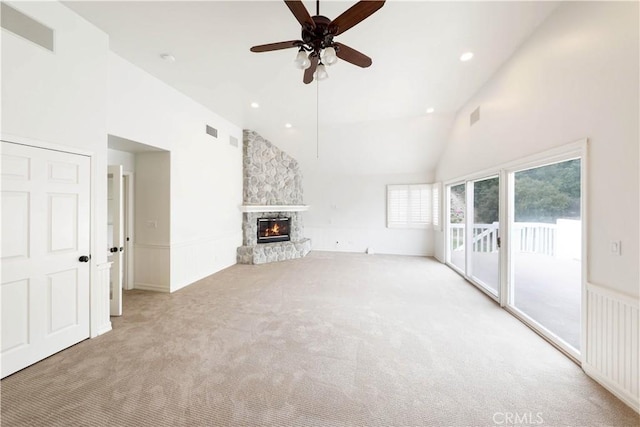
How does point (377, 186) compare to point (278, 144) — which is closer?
point (278, 144)

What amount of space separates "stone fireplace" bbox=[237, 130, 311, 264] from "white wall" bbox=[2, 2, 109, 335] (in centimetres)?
329

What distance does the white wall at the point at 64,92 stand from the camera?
208 centimetres

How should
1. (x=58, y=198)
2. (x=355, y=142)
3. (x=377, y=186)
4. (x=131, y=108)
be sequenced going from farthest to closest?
(x=377, y=186) → (x=355, y=142) → (x=131, y=108) → (x=58, y=198)

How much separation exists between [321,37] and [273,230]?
17.5ft

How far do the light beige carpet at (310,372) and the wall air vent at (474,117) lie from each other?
3071mm

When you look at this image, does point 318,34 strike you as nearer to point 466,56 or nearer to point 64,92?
point 466,56

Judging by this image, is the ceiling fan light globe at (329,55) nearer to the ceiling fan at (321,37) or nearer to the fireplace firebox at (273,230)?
the ceiling fan at (321,37)

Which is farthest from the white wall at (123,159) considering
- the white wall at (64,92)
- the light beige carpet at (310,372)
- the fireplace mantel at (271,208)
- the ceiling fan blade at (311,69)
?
the ceiling fan blade at (311,69)

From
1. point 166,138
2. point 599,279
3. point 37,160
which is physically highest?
point 166,138

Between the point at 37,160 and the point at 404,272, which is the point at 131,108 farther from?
the point at 404,272

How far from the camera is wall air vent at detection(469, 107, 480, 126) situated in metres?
4.11

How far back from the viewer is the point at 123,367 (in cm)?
216

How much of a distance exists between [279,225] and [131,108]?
429 cm

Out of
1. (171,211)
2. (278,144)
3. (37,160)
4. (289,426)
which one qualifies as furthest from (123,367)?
(278,144)
